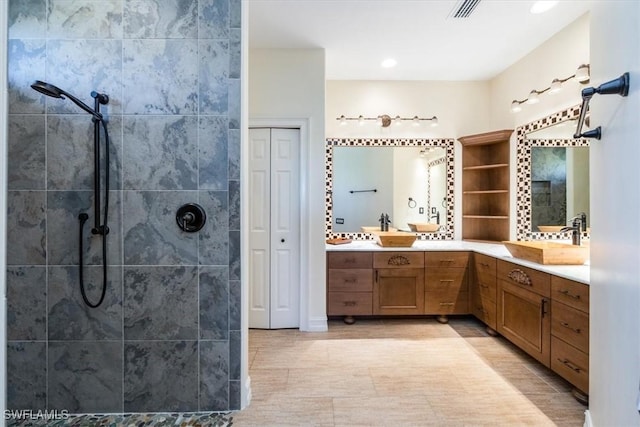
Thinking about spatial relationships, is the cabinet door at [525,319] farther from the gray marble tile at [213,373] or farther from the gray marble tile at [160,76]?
the gray marble tile at [160,76]

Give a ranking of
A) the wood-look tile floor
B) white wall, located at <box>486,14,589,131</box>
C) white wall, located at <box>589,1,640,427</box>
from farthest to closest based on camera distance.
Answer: white wall, located at <box>486,14,589,131</box>
the wood-look tile floor
white wall, located at <box>589,1,640,427</box>

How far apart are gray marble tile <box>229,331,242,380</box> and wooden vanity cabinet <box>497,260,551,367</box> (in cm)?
214

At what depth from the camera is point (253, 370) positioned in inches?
96.4

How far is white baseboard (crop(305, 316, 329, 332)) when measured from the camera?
3238 mm

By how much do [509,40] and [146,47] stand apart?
3.14 metres

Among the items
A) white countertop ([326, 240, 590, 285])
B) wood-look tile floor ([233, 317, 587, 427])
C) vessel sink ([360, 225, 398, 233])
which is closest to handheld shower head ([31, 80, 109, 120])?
wood-look tile floor ([233, 317, 587, 427])

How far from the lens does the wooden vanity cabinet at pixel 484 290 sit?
3.01m

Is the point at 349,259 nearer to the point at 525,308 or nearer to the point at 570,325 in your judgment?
the point at 525,308

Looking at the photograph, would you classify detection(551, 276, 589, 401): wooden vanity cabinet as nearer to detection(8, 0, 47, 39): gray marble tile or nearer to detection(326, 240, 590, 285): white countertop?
detection(326, 240, 590, 285): white countertop

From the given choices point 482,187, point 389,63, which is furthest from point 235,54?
point 482,187

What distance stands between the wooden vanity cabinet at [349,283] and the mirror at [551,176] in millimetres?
1782

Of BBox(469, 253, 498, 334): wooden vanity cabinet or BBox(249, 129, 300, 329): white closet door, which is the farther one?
BBox(249, 129, 300, 329): white closet door

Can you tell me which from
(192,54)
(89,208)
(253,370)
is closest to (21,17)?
(192,54)

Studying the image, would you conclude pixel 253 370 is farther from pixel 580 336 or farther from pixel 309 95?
pixel 309 95
